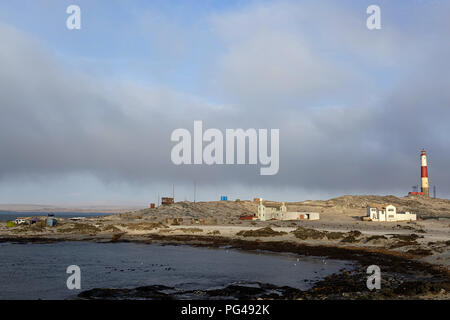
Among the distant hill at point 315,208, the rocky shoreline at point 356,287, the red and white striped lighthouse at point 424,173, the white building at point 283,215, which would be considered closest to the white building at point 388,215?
the white building at point 283,215

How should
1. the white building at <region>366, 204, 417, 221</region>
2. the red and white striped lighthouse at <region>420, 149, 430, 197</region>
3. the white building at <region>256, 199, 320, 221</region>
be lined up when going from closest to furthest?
the white building at <region>366, 204, 417, 221</region>
the white building at <region>256, 199, 320, 221</region>
the red and white striped lighthouse at <region>420, 149, 430, 197</region>

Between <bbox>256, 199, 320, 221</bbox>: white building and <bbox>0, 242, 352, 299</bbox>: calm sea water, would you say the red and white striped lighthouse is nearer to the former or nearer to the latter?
<bbox>256, 199, 320, 221</bbox>: white building

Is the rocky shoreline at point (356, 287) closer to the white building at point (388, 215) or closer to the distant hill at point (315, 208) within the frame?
the white building at point (388, 215)

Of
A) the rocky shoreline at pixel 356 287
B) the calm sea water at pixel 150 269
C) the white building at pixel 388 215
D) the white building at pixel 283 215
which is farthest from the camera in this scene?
the white building at pixel 283 215

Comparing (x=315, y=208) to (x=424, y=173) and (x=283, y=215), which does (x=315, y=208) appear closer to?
(x=283, y=215)

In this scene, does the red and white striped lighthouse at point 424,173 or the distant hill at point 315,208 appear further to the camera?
the red and white striped lighthouse at point 424,173

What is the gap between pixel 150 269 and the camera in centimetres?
3444

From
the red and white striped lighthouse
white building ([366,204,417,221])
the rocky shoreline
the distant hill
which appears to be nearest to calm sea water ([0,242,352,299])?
the rocky shoreline

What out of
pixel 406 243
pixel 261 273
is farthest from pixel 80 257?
pixel 406 243

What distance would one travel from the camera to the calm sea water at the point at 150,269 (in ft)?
88.3

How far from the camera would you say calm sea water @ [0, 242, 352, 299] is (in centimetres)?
2692

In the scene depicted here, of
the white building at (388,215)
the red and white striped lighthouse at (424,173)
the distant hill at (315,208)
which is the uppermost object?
the red and white striped lighthouse at (424,173)
